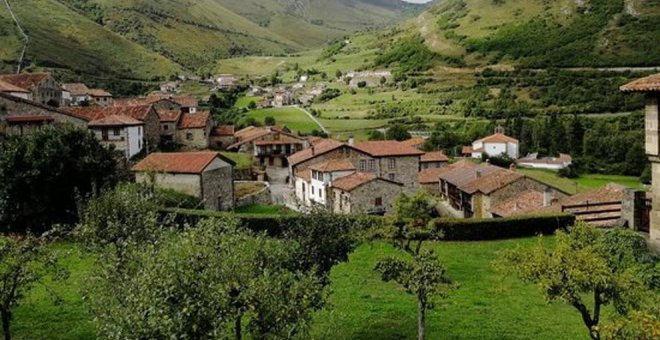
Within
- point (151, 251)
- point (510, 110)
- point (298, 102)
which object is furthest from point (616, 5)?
Result: point (151, 251)

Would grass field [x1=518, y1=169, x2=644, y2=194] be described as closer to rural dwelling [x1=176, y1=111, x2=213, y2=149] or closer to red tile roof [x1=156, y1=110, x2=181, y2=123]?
rural dwelling [x1=176, y1=111, x2=213, y2=149]

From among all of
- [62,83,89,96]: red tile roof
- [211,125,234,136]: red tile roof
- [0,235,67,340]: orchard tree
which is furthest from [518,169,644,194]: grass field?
[62,83,89,96]: red tile roof

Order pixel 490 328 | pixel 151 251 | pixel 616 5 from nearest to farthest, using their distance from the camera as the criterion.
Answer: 1. pixel 151 251
2. pixel 490 328
3. pixel 616 5

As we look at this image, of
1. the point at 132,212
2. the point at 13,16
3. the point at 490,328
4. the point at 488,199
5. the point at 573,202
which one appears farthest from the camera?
the point at 13,16

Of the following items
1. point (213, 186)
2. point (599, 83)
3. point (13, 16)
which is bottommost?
point (213, 186)

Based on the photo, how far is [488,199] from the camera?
53.5 m

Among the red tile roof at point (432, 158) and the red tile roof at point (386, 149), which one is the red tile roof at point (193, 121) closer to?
the red tile roof at point (386, 149)

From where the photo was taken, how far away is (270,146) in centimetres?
7981

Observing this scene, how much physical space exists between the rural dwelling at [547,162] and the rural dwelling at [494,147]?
107 inches

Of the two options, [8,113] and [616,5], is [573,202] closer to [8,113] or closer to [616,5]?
[8,113]

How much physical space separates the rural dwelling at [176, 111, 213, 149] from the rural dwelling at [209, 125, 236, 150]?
2.88 meters

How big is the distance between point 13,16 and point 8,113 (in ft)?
445

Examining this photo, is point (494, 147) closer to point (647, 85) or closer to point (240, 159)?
point (240, 159)

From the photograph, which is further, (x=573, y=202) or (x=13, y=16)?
(x=13, y=16)
